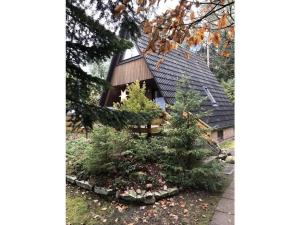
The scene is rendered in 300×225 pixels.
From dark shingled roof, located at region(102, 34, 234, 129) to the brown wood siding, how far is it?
0.10 ft

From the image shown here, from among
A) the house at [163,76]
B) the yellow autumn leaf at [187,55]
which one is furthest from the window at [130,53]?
the yellow autumn leaf at [187,55]

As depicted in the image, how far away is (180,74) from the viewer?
1485 millimetres

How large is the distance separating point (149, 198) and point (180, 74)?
802 mm

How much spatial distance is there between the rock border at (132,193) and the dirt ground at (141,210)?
4 cm

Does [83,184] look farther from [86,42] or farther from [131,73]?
[86,42]

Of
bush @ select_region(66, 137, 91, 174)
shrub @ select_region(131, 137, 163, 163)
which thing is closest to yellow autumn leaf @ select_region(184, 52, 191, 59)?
shrub @ select_region(131, 137, 163, 163)

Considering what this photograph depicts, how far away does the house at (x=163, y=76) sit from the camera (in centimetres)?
131
